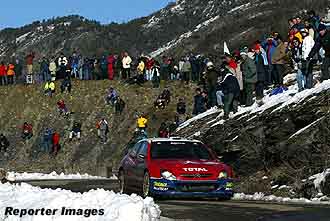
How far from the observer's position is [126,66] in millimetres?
42438

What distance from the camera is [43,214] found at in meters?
11.8

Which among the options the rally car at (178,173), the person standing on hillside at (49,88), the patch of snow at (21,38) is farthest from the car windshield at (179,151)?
the patch of snow at (21,38)

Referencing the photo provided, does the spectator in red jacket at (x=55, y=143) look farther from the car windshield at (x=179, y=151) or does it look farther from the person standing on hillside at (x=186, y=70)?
the car windshield at (x=179, y=151)

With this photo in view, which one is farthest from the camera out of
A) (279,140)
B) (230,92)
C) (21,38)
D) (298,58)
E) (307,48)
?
(21,38)

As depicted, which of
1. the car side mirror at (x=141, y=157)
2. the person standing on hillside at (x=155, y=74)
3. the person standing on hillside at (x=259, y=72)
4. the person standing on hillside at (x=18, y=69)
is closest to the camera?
the car side mirror at (x=141, y=157)

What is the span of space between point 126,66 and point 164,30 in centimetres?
9332

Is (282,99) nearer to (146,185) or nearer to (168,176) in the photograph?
(146,185)

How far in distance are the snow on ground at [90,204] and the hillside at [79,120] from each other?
22.6 metres

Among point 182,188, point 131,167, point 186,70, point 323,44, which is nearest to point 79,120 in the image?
point 186,70

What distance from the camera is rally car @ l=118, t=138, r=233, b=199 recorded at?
16.2m

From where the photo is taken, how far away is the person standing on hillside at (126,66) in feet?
136

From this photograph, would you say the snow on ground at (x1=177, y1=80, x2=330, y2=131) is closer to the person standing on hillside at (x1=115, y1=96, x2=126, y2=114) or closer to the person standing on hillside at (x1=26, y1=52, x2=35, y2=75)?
the person standing on hillside at (x1=115, y1=96, x2=126, y2=114)

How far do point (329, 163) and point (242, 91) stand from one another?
30.0ft

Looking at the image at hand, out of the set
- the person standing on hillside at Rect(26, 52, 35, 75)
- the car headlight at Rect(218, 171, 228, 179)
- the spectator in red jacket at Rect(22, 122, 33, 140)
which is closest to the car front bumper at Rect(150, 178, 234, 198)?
the car headlight at Rect(218, 171, 228, 179)
